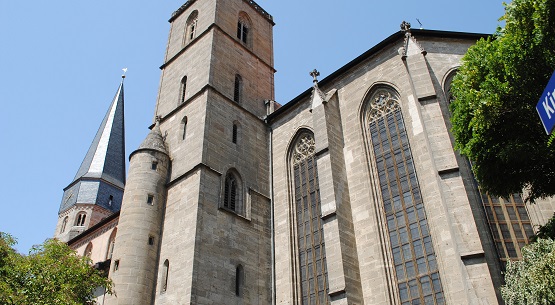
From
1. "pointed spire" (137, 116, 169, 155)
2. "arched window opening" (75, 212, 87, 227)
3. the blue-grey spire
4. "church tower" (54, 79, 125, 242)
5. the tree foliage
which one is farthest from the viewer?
the blue-grey spire

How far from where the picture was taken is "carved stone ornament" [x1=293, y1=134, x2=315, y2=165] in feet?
61.7

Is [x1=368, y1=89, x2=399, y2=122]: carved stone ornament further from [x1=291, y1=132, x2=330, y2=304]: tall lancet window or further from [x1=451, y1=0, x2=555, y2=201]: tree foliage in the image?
[x1=451, y1=0, x2=555, y2=201]: tree foliage

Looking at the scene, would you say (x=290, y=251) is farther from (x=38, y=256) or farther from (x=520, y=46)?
(x=520, y=46)

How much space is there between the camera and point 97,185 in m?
38.4

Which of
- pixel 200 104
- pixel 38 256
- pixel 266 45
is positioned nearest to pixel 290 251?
pixel 200 104

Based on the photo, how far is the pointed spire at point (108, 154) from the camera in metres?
39.5

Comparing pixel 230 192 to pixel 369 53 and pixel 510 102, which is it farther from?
pixel 510 102

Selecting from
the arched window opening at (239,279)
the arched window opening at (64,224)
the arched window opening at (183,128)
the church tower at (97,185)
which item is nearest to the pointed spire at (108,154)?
the church tower at (97,185)

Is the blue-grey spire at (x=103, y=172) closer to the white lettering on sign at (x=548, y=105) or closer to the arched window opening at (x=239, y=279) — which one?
the arched window opening at (x=239, y=279)

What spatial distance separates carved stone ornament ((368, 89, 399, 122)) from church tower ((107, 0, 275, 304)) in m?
5.19

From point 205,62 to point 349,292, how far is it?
39.7 ft

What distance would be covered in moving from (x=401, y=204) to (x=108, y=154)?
31.8m

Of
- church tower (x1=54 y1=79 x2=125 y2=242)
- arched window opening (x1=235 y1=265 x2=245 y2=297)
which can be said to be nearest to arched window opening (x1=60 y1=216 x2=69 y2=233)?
church tower (x1=54 y1=79 x2=125 y2=242)

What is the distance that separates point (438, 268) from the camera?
1298 cm
